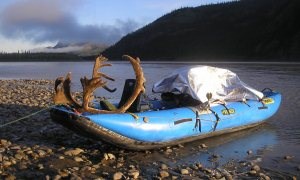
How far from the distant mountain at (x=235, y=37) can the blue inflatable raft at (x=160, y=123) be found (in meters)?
92.4

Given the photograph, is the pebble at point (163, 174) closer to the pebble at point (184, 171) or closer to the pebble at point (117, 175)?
the pebble at point (184, 171)

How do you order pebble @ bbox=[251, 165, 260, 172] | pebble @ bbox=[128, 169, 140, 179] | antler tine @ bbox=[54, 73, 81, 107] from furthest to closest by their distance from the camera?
1. antler tine @ bbox=[54, 73, 81, 107]
2. pebble @ bbox=[251, 165, 260, 172]
3. pebble @ bbox=[128, 169, 140, 179]

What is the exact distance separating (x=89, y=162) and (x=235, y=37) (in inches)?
5848

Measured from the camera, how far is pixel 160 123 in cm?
1098

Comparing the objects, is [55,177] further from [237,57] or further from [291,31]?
[237,57]

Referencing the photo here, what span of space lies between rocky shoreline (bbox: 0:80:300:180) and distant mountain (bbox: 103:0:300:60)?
95855mm

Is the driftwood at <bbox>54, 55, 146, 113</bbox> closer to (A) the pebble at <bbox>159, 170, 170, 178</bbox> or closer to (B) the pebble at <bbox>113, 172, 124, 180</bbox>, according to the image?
(B) the pebble at <bbox>113, 172, 124, 180</bbox>

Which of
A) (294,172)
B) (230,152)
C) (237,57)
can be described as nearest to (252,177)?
(294,172)

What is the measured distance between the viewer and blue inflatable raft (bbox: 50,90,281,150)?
32.3 ft

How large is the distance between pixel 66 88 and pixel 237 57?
4927 inches

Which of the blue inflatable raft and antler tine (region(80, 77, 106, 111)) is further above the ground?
antler tine (region(80, 77, 106, 111))

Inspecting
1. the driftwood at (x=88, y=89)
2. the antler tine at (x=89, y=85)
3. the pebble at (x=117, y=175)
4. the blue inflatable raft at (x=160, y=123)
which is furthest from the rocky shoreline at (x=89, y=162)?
the antler tine at (x=89, y=85)

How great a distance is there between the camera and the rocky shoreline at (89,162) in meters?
8.77

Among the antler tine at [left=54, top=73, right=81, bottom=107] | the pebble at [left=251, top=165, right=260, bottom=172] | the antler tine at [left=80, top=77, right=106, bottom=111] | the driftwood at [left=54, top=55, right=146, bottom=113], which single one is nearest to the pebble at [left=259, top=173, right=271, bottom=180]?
the pebble at [left=251, top=165, right=260, bottom=172]
